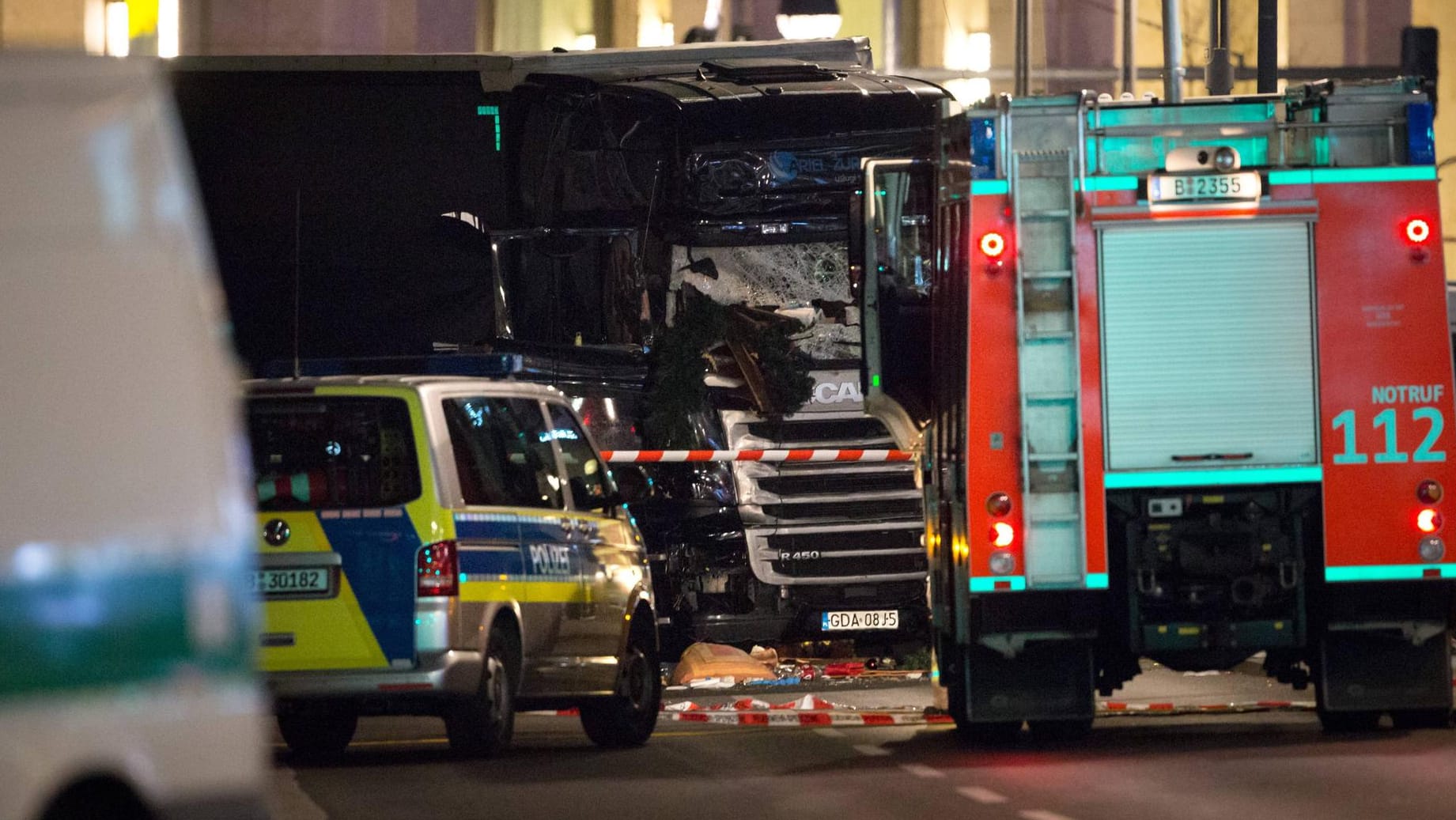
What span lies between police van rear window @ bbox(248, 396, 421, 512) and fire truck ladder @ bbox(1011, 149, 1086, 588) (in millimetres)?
2908

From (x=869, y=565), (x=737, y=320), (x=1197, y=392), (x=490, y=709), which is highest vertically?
(x=737, y=320)

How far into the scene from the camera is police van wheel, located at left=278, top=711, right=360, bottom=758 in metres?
13.1

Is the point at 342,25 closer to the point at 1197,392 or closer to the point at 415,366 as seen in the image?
the point at 415,366

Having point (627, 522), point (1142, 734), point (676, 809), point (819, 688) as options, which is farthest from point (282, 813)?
point (819, 688)

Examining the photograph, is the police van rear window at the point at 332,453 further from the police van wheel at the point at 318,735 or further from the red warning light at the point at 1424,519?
the red warning light at the point at 1424,519

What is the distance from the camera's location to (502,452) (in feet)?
40.9

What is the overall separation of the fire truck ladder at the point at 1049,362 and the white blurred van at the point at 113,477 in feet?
23.5

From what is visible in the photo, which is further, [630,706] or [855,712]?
[855,712]

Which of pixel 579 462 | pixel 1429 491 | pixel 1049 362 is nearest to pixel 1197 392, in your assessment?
pixel 1049 362


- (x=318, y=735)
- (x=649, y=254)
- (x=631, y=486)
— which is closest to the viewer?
(x=318, y=735)

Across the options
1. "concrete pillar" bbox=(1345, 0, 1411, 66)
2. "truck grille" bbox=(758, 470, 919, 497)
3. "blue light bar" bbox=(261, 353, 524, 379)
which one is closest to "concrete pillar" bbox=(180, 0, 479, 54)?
"concrete pillar" bbox=(1345, 0, 1411, 66)

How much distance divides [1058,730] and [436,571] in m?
3.60

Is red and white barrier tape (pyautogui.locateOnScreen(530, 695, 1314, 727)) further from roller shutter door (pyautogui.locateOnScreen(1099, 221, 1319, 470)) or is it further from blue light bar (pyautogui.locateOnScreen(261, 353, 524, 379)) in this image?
roller shutter door (pyautogui.locateOnScreen(1099, 221, 1319, 470))

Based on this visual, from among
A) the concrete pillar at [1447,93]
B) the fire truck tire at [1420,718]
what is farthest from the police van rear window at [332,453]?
the concrete pillar at [1447,93]
